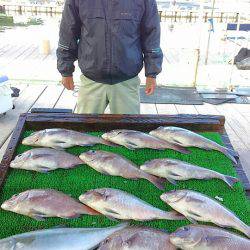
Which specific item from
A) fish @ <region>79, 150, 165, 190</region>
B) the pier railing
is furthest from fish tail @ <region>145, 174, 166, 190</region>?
the pier railing

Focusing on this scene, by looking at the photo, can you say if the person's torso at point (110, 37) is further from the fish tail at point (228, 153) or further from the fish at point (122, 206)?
the fish at point (122, 206)

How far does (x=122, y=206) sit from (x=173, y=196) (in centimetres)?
28

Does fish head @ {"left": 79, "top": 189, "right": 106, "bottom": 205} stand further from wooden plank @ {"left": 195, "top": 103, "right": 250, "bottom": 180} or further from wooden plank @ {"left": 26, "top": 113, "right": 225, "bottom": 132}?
wooden plank @ {"left": 195, "top": 103, "right": 250, "bottom": 180}

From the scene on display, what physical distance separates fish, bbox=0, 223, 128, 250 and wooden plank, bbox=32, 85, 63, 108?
377 centimetres

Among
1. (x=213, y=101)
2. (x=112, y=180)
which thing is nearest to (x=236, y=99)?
(x=213, y=101)

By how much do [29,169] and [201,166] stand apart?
1078 millimetres

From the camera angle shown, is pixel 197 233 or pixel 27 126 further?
pixel 27 126

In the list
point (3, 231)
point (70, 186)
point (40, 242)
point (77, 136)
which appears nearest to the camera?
point (40, 242)

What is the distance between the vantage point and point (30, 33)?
13.9 m

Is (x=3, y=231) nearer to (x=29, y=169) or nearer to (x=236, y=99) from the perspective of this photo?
(x=29, y=169)

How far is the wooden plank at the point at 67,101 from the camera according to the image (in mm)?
5176

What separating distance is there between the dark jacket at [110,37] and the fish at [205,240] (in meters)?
1.72

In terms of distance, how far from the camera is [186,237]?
153 cm

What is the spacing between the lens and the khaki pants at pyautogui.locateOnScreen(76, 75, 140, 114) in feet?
10.3
